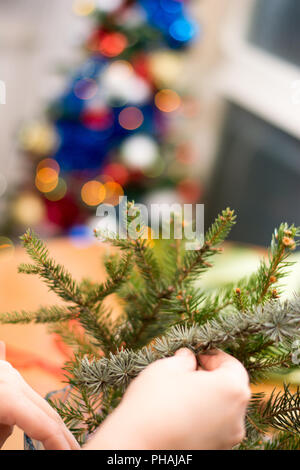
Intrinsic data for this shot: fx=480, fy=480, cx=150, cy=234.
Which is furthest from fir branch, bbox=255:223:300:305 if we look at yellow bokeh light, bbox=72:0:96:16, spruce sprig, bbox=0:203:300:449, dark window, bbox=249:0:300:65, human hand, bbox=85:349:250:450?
yellow bokeh light, bbox=72:0:96:16

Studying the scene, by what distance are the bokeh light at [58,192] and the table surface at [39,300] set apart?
40.1 inches

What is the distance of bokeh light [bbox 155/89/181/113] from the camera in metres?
2.01

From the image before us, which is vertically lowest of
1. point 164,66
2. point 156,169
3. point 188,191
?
point 188,191

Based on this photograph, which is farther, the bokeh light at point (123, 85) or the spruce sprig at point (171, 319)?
the bokeh light at point (123, 85)

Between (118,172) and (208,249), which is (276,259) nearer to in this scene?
(208,249)

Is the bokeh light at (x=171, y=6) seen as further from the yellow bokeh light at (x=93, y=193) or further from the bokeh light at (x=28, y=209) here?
the bokeh light at (x=28, y=209)

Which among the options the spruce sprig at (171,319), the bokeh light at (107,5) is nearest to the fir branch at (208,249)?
the spruce sprig at (171,319)

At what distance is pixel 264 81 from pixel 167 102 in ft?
1.36

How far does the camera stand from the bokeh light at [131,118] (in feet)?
6.38

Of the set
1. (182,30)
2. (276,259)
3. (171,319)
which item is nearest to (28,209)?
(182,30)

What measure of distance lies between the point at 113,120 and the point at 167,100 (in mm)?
259

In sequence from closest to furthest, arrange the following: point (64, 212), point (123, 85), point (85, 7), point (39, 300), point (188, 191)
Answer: point (39, 300), point (123, 85), point (85, 7), point (64, 212), point (188, 191)

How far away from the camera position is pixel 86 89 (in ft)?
6.29
